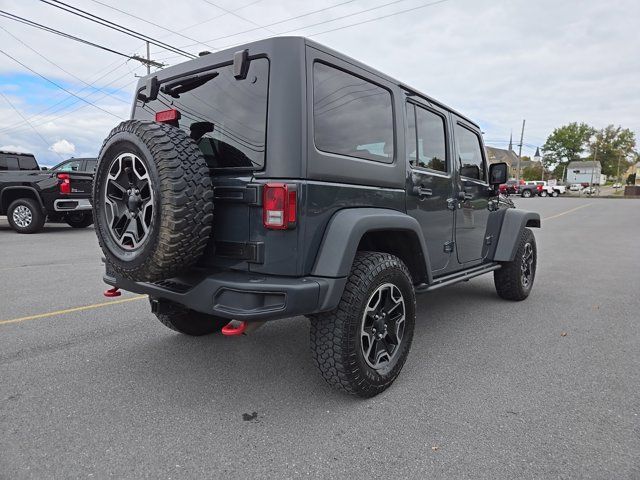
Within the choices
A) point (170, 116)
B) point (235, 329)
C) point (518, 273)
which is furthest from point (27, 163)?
point (518, 273)

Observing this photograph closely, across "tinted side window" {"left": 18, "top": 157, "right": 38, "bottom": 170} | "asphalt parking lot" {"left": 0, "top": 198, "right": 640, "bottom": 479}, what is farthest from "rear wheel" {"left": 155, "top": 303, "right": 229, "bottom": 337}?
"tinted side window" {"left": 18, "top": 157, "right": 38, "bottom": 170}

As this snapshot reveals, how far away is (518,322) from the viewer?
4.25 m

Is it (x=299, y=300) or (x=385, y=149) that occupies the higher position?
(x=385, y=149)

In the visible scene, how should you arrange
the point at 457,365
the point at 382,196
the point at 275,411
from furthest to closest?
the point at 457,365 < the point at 382,196 < the point at 275,411

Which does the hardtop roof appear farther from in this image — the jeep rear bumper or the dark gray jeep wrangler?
the jeep rear bumper

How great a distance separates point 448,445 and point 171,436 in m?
1.43

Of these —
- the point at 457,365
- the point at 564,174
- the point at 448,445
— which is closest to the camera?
the point at 448,445

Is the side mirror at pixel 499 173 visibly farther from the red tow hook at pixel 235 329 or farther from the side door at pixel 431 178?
the red tow hook at pixel 235 329

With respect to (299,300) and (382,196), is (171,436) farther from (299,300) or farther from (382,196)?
(382,196)

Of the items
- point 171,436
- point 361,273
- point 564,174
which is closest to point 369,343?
point 361,273

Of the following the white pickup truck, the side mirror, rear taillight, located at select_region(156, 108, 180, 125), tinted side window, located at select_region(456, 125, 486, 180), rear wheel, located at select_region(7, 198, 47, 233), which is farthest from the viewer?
the white pickup truck

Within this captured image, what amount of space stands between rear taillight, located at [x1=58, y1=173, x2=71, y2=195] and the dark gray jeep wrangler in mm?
8460

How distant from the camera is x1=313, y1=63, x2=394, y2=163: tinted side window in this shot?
2473 millimetres

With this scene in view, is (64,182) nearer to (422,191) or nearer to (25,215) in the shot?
(25,215)
